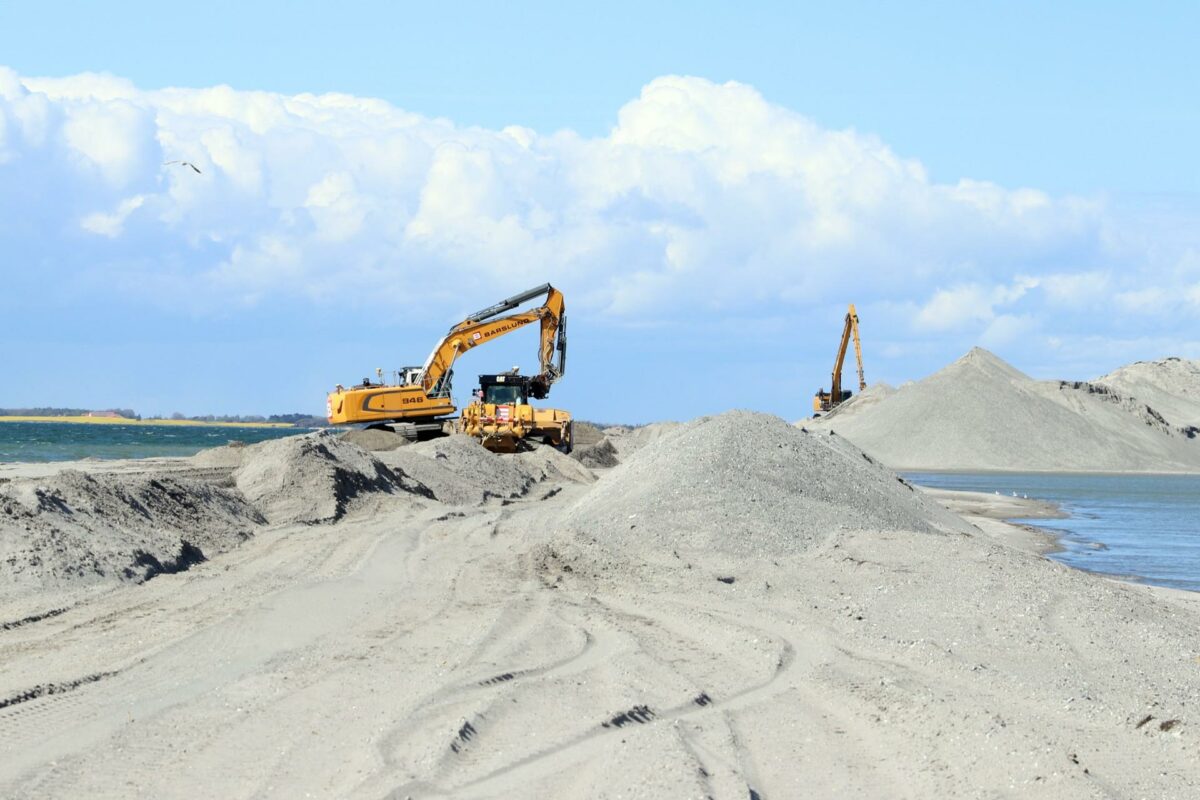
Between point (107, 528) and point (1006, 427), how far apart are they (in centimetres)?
6103

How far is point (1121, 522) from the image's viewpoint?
94.6 feet

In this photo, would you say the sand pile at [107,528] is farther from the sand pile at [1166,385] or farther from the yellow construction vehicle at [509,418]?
the sand pile at [1166,385]

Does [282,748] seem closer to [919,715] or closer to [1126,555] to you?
[919,715]

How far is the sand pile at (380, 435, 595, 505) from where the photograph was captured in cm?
2409

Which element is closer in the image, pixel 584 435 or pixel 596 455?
pixel 596 455

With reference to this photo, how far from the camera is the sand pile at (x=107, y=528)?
10.9 metres

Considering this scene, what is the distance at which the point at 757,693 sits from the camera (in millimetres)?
7230

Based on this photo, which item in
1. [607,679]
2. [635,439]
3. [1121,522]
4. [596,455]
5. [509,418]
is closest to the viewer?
[607,679]

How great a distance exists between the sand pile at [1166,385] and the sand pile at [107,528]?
80.4 metres

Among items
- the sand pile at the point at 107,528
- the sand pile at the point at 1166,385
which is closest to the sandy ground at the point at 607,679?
the sand pile at the point at 107,528

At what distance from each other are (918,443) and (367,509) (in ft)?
167

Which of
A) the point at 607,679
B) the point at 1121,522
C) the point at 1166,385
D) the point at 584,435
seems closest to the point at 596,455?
the point at 584,435

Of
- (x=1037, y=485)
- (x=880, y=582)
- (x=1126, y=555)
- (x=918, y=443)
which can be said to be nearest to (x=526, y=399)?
(x=1126, y=555)

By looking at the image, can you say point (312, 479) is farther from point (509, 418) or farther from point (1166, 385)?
point (1166, 385)
